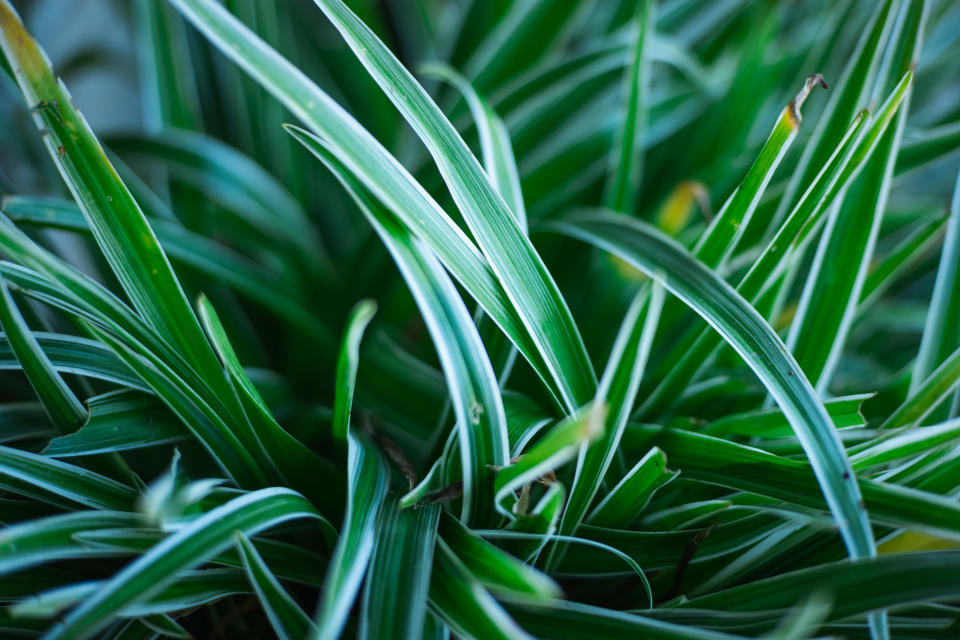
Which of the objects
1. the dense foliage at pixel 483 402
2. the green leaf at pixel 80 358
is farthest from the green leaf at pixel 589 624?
the green leaf at pixel 80 358

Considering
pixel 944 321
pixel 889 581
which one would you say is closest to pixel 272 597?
pixel 889 581

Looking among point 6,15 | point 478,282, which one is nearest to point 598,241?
point 478,282

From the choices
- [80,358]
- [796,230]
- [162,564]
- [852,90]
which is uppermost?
[852,90]

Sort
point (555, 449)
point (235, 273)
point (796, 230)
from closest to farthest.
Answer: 1. point (555, 449)
2. point (796, 230)
3. point (235, 273)

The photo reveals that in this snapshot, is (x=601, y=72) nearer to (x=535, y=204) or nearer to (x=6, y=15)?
(x=535, y=204)

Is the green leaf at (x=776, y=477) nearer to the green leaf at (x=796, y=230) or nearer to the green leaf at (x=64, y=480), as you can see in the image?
the green leaf at (x=796, y=230)

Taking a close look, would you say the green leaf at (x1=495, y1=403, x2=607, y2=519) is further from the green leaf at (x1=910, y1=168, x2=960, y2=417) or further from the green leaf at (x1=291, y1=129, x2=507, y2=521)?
the green leaf at (x1=910, y1=168, x2=960, y2=417)

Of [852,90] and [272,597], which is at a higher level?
[852,90]

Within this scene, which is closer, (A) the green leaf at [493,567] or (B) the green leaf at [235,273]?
(A) the green leaf at [493,567]

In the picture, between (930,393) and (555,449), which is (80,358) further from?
(930,393)
